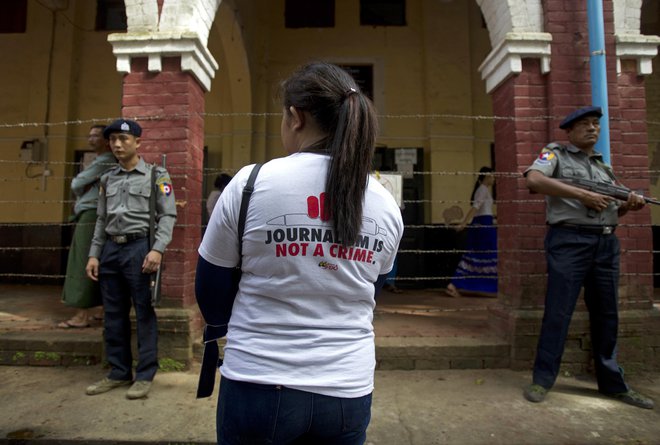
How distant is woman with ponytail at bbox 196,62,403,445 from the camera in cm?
112

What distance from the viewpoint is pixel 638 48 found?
3.87 meters

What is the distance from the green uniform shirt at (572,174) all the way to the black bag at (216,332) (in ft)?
8.68

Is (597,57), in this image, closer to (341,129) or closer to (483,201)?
(483,201)

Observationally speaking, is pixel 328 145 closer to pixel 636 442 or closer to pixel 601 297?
pixel 636 442

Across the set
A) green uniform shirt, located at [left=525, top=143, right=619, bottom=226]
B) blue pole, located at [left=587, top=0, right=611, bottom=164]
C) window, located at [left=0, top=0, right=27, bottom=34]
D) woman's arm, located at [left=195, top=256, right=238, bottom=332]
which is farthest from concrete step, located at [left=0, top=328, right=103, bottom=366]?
window, located at [left=0, top=0, right=27, bottom=34]

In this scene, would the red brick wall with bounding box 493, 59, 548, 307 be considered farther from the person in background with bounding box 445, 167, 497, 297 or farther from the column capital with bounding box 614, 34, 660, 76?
the person in background with bounding box 445, 167, 497, 297

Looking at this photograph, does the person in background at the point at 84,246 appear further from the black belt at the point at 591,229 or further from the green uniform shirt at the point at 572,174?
the black belt at the point at 591,229

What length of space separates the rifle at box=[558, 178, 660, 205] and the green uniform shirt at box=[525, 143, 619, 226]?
0.28ft

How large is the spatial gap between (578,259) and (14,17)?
30.5 ft

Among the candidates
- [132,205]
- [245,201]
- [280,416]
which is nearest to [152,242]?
[132,205]

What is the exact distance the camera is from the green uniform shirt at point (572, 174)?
10.4 ft

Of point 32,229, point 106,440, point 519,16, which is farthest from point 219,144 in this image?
point 106,440

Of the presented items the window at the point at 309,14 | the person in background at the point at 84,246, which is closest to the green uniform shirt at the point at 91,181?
the person in background at the point at 84,246

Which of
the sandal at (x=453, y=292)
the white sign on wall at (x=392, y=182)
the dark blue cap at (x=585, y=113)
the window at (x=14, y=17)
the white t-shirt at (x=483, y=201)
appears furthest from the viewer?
the window at (x=14, y=17)
